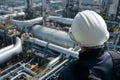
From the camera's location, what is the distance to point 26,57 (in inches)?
293

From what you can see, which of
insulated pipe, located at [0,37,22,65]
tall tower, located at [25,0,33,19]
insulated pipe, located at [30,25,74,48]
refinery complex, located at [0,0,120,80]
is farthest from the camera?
tall tower, located at [25,0,33,19]

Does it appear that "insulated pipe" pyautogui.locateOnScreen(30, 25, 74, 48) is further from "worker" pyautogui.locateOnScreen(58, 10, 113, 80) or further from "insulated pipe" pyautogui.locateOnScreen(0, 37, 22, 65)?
"worker" pyautogui.locateOnScreen(58, 10, 113, 80)

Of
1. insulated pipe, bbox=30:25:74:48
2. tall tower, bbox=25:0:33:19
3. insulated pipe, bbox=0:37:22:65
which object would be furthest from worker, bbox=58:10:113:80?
tall tower, bbox=25:0:33:19

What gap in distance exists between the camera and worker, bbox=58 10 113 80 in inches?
53.5

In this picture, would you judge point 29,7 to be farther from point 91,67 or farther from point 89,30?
point 91,67

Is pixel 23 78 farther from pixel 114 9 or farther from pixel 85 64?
pixel 114 9

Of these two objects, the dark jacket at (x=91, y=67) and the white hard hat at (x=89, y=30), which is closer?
the dark jacket at (x=91, y=67)

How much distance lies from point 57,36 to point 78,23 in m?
6.62

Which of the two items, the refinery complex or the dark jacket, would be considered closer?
the dark jacket

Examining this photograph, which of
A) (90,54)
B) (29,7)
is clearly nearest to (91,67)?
(90,54)

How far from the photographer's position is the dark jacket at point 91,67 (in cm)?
134

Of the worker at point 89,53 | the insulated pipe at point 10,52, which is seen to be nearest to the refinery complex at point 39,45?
the insulated pipe at point 10,52

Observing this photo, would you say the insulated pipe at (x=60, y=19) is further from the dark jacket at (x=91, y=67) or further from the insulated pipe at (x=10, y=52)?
the dark jacket at (x=91, y=67)

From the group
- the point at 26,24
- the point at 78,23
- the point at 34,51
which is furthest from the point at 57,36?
the point at 78,23
